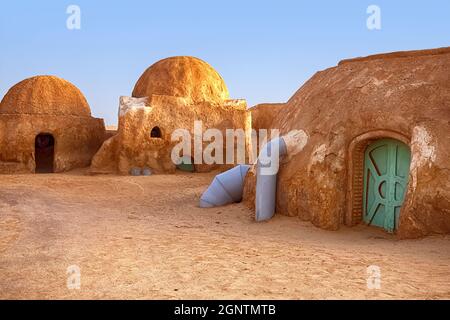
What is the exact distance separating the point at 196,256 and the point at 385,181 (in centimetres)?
423

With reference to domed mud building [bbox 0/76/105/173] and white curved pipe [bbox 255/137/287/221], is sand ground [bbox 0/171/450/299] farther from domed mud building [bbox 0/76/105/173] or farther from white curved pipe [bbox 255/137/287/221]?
domed mud building [bbox 0/76/105/173]

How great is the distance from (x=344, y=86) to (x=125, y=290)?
6.44 m

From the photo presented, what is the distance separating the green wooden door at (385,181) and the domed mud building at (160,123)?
36.3 ft

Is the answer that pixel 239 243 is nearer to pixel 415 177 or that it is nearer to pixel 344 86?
pixel 415 177

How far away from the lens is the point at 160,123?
728 inches

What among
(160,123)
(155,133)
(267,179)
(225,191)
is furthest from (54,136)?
(267,179)

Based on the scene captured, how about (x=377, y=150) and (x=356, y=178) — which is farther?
(x=356, y=178)

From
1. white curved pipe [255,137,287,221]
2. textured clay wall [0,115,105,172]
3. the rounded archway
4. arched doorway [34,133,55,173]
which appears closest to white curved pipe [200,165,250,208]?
white curved pipe [255,137,287,221]

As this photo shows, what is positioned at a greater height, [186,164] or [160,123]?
[160,123]

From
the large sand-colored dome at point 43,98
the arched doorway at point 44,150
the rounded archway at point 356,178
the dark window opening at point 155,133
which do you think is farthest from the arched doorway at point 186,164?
the rounded archway at point 356,178

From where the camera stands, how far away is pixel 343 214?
852 cm

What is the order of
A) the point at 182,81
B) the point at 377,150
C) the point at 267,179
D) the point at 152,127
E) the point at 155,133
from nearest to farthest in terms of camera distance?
the point at 377,150 → the point at 267,179 → the point at 152,127 → the point at 155,133 → the point at 182,81

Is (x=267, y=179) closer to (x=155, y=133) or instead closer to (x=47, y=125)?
(x=155, y=133)

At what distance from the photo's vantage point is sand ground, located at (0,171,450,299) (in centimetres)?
459
